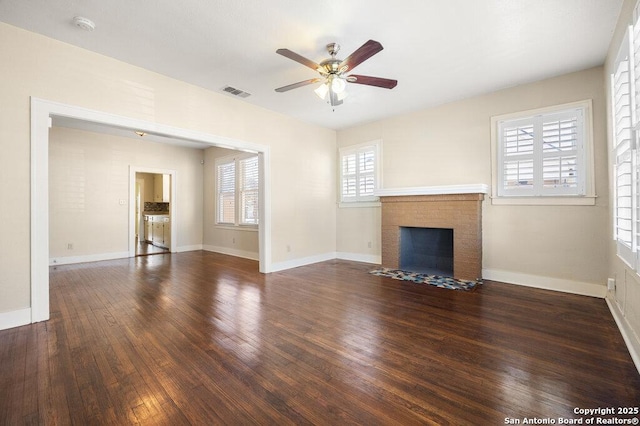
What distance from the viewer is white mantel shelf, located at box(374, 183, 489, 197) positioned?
13.5 feet

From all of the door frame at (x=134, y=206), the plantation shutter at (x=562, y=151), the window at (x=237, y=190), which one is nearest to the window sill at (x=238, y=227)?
the window at (x=237, y=190)

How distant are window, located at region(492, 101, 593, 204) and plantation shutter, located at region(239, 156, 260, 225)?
472cm

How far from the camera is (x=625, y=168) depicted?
2303 mm

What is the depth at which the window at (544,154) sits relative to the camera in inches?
141

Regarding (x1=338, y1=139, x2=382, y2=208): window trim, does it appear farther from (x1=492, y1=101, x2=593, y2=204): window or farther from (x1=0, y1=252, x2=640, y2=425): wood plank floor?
(x1=0, y1=252, x2=640, y2=425): wood plank floor

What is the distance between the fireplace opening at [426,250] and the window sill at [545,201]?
3.14ft

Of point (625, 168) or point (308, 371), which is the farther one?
point (625, 168)

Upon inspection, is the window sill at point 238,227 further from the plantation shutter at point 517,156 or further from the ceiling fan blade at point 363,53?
the plantation shutter at point 517,156

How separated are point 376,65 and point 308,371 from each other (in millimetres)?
3306

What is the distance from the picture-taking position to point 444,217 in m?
4.45

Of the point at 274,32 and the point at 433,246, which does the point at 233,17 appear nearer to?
the point at 274,32

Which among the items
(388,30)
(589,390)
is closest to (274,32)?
(388,30)

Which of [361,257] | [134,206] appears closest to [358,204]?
[361,257]

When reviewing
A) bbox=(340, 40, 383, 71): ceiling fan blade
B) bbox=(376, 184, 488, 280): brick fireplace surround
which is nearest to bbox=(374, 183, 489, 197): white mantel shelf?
bbox=(376, 184, 488, 280): brick fireplace surround
